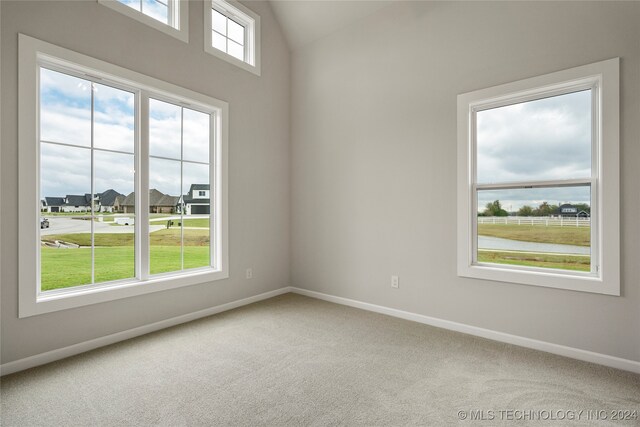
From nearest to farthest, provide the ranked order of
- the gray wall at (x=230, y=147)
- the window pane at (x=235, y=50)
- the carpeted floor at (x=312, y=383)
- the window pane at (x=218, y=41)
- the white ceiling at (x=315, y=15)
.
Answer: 1. the carpeted floor at (x=312, y=383)
2. the gray wall at (x=230, y=147)
3. the window pane at (x=218, y=41)
4. the white ceiling at (x=315, y=15)
5. the window pane at (x=235, y=50)

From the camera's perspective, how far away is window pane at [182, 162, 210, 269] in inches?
132

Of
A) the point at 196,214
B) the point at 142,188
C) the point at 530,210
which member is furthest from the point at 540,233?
the point at 142,188

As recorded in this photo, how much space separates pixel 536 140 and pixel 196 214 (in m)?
3.35

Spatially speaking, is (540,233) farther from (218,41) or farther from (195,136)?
(218,41)

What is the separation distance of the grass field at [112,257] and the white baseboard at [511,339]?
1843 mm

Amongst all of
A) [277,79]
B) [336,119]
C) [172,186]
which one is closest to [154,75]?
[172,186]

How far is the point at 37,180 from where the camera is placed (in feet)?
7.70

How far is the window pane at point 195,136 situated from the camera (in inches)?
132

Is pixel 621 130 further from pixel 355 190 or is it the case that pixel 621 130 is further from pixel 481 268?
pixel 355 190

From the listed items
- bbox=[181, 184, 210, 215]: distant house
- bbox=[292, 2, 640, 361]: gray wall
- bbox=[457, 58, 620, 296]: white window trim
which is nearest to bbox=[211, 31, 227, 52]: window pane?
bbox=[292, 2, 640, 361]: gray wall

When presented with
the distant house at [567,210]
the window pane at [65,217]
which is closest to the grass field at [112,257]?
the window pane at [65,217]

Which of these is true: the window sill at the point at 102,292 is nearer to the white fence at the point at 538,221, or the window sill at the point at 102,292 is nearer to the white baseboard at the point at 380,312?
the white baseboard at the point at 380,312

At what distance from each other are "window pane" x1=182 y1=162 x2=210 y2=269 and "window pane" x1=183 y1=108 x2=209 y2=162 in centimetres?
11

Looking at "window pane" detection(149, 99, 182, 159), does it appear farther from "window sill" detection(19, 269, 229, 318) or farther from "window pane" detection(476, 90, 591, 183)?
"window pane" detection(476, 90, 591, 183)
